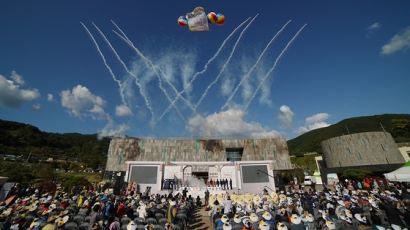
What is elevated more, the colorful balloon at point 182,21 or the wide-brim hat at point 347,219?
the colorful balloon at point 182,21

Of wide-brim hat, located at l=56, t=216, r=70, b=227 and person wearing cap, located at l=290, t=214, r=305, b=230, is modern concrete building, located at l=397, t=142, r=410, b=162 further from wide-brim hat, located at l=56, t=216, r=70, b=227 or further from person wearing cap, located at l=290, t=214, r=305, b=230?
wide-brim hat, located at l=56, t=216, r=70, b=227

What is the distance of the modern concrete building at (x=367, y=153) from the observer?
4931cm

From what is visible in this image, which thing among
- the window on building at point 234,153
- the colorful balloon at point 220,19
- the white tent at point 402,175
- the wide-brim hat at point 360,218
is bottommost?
the wide-brim hat at point 360,218

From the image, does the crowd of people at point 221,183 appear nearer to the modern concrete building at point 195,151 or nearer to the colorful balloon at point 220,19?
the modern concrete building at point 195,151

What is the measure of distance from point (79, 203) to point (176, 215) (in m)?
8.47

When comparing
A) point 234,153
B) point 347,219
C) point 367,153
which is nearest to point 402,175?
point 347,219

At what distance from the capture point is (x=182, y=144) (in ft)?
140

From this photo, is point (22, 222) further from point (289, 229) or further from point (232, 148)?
point (232, 148)

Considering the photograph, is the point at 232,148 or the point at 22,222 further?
the point at 232,148

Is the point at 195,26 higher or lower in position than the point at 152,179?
higher

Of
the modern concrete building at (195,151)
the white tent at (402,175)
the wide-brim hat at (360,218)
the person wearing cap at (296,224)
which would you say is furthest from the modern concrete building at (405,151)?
the person wearing cap at (296,224)

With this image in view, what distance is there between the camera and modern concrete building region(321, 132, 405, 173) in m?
49.3

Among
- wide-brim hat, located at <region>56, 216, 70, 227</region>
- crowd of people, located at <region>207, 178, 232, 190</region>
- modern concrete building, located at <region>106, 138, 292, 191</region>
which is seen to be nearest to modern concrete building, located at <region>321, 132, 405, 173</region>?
modern concrete building, located at <region>106, 138, 292, 191</region>

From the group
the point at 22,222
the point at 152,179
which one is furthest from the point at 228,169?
the point at 22,222
